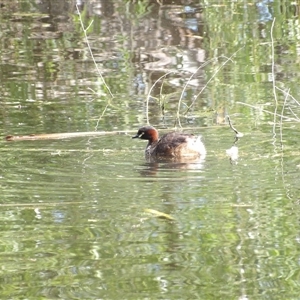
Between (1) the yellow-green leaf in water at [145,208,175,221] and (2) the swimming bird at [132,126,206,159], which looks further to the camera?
(2) the swimming bird at [132,126,206,159]

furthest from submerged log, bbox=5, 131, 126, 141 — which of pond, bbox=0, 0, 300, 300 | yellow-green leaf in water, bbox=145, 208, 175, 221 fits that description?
yellow-green leaf in water, bbox=145, 208, 175, 221

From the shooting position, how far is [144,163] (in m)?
9.05

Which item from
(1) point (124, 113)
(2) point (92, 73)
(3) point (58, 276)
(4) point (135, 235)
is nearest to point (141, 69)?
(2) point (92, 73)

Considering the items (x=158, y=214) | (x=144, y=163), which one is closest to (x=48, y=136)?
(x=144, y=163)

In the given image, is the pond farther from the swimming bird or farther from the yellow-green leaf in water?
the swimming bird

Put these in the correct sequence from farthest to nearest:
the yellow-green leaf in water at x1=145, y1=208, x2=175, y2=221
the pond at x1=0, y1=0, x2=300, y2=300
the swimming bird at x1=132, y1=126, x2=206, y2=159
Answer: the swimming bird at x1=132, y1=126, x2=206, y2=159 < the yellow-green leaf in water at x1=145, y1=208, x2=175, y2=221 < the pond at x1=0, y1=0, x2=300, y2=300

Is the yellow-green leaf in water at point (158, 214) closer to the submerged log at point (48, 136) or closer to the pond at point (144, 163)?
the pond at point (144, 163)

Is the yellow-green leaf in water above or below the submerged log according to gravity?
above

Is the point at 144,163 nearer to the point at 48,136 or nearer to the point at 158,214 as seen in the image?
the point at 48,136

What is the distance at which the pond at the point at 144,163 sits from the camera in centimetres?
588

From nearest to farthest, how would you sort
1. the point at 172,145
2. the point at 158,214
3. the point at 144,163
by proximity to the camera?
the point at 158,214
the point at 144,163
the point at 172,145

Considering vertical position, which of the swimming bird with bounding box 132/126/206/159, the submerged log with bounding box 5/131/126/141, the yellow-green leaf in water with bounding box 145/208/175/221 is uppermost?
the yellow-green leaf in water with bounding box 145/208/175/221

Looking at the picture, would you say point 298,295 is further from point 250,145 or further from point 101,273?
point 250,145

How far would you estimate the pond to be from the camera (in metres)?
5.88
